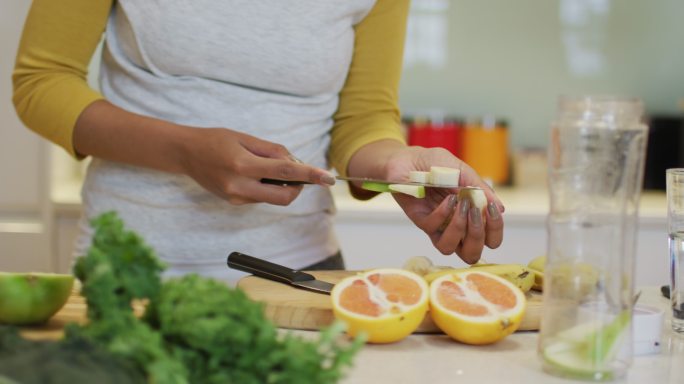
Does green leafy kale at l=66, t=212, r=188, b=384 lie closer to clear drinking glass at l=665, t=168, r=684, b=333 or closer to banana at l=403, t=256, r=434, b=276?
banana at l=403, t=256, r=434, b=276

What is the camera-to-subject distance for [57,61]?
4.42 ft

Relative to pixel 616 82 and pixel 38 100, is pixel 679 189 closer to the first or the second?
pixel 38 100

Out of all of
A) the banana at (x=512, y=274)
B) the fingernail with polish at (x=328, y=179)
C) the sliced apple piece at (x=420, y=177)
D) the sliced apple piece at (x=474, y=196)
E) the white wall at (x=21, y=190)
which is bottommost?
the white wall at (x=21, y=190)

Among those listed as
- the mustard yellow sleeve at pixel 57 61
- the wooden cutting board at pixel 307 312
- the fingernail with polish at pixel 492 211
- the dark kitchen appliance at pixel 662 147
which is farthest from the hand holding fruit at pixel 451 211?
the dark kitchen appliance at pixel 662 147

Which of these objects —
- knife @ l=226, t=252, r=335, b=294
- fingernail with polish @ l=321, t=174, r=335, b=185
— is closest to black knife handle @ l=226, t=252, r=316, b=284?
knife @ l=226, t=252, r=335, b=294

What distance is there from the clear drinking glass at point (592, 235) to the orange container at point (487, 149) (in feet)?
6.35

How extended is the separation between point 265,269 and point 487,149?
1740mm

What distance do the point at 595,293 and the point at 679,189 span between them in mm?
262

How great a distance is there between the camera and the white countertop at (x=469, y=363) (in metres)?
0.88

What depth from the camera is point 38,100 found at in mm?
1340

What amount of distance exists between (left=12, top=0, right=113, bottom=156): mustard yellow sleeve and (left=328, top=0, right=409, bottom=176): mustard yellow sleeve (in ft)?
1.28

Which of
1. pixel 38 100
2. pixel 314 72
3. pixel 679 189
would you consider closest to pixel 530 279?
pixel 679 189

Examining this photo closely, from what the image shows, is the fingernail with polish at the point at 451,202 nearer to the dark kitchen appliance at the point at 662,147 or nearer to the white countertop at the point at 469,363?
the white countertop at the point at 469,363

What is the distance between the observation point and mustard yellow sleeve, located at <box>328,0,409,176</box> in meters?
1.48
